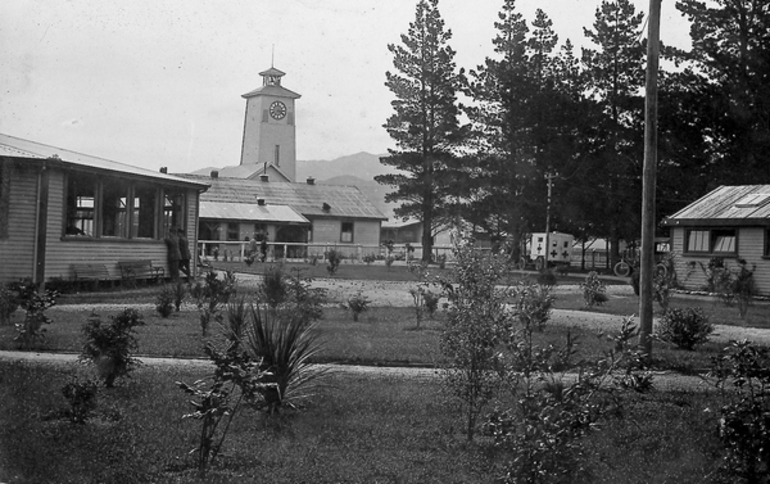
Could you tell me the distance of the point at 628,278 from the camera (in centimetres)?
2117

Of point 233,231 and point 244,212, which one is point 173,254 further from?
point 244,212

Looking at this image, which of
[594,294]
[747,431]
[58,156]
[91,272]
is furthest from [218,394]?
[594,294]

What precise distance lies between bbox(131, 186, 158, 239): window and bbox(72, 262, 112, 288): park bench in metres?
1.88

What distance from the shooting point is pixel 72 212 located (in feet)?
53.7

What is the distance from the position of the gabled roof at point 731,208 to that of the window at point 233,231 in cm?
2071

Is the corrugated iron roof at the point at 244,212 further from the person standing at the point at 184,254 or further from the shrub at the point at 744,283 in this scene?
the shrub at the point at 744,283

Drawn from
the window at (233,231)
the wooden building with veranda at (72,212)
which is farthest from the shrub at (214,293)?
the window at (233,231)

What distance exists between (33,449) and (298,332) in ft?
7.79

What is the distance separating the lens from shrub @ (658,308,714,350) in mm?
11211

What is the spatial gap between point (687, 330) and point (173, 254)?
40.7ft

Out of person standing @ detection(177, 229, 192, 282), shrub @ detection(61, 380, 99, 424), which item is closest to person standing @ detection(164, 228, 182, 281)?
person standing @ detection(177, 229, 192, 282)

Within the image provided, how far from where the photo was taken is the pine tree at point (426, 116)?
45.8ft

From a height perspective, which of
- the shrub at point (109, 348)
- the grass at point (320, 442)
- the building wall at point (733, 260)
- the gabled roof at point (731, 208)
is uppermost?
the gabled roof at point (731, 208)

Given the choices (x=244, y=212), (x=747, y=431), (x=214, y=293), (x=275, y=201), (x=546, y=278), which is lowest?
(x=747, y=431)
